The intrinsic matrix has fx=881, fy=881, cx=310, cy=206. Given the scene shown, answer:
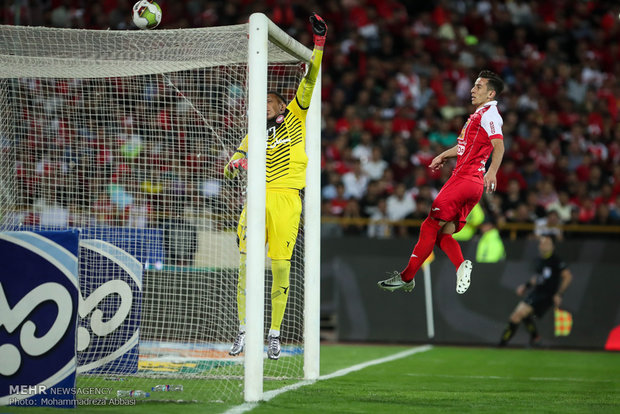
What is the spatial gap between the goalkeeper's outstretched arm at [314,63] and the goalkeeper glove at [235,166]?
922 millimetres

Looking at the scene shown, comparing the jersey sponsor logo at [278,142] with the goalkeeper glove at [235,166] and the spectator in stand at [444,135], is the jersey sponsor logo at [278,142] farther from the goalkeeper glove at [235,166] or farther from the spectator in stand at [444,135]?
the spectator in stand at [444,135]

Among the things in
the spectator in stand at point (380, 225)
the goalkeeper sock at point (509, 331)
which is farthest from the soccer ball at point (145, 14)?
the goalkeeper sock at point (509, 331)

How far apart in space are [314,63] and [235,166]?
3.79 ft

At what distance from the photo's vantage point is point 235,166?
754 cm

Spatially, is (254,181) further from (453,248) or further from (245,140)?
(453,248)

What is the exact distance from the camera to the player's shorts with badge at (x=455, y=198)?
7648 millimetres

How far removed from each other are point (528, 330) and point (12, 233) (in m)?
10.4

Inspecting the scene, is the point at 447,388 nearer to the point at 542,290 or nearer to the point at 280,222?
the point at 280,222

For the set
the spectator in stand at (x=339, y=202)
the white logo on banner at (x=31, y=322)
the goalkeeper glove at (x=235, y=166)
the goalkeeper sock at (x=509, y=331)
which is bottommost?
the goalkeeper sock at (x=509, y=331)

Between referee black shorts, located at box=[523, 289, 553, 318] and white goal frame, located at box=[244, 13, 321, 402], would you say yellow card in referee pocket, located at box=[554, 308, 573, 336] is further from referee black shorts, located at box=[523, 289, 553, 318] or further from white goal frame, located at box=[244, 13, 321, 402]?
white goal frame, located at box=[244, 13, 321, 402]

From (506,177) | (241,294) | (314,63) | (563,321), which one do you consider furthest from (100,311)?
(506,177)


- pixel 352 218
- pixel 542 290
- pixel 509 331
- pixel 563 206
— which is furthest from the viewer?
pixel 563 206

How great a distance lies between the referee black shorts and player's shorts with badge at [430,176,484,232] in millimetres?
7246

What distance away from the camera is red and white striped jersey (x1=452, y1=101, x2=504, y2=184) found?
25.0 ft
